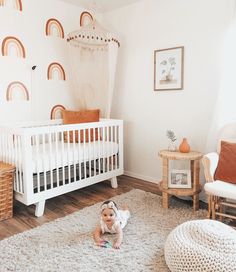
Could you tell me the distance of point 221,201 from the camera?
226cm

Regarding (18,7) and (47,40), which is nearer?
(18,7)

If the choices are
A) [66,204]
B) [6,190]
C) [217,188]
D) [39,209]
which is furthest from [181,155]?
[6,190]

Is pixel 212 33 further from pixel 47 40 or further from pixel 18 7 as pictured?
pixel 18 7

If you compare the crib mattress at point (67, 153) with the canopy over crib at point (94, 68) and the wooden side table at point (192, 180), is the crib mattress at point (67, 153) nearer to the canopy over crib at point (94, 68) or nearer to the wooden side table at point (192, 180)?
the canopy over crib at point (94, 68)

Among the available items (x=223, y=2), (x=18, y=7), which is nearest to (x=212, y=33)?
(x=223, y=2)

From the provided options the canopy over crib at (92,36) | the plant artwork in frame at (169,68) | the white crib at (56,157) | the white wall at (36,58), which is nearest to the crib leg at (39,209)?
the white crib at (56,157)

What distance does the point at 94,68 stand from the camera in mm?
3484

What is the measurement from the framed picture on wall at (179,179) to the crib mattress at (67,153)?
2.78 feet

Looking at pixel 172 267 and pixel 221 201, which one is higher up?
pixel 221 201

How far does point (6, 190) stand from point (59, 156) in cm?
57

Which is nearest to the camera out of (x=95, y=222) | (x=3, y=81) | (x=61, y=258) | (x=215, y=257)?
(x=215, y=257)

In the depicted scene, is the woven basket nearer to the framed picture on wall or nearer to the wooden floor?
the wooden floor

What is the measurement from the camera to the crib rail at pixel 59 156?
2.32 metres

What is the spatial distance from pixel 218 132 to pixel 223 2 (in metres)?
1.32
